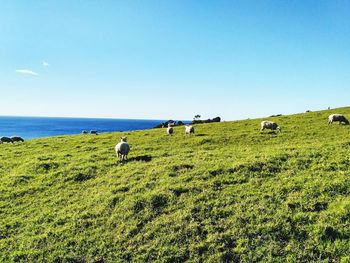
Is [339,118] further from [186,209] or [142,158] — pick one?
[186,209]

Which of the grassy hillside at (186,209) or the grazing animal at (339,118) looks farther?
the grazing animal at (339,118)

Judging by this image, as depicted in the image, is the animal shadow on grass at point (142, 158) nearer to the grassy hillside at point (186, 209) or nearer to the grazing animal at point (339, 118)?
the grassy hillside at point (186, 209)

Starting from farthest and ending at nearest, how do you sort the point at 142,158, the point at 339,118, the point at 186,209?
1. the point at 339,118
2. the point at 142,158
3. the point at 186,209

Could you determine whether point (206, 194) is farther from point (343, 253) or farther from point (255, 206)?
point (343, 253)

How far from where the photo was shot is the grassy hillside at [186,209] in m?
12.8

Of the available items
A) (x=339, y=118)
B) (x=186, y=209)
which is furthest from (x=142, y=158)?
(x=339, y=118)

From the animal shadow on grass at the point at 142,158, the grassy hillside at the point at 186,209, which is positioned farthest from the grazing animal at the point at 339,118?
the animal shadow on grass at the point at 142,158

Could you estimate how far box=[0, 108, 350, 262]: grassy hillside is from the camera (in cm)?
1275

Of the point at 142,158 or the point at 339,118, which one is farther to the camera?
the point at 339,118

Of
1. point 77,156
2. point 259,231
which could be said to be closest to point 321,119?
point 77,156

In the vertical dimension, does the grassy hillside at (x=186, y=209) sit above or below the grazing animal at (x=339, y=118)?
below

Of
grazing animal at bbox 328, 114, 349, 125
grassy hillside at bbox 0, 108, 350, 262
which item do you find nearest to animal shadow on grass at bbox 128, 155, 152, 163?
grassy hillside at bbox 0, 108, 350, 262

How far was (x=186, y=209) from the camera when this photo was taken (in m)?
15.5

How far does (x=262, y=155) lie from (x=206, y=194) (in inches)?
320
